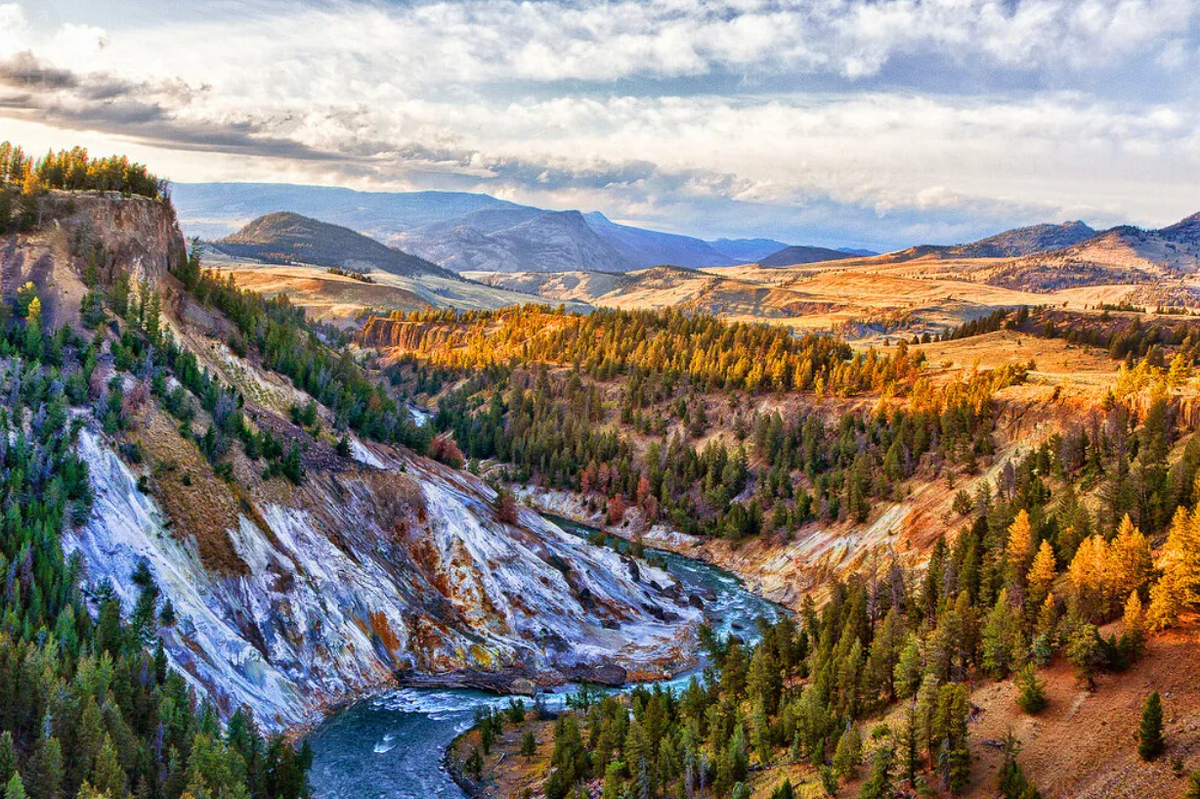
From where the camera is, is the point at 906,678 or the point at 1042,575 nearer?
the point at 906,678

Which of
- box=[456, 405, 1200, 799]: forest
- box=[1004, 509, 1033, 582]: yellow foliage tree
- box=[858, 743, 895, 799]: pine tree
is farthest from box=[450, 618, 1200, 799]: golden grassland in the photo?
box=[1004, 509, 1033, 582]: yellow foliage tree

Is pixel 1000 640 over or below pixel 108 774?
over

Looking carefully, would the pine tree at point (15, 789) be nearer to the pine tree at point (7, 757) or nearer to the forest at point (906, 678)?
→ the pine tree at point (7, 757)

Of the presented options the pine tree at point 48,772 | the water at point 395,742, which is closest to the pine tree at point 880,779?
the water at point 395,742

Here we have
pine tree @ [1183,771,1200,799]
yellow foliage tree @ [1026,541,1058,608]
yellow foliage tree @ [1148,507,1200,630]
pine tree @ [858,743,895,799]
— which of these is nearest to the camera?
pine tree @ [1183,771,1200,799]

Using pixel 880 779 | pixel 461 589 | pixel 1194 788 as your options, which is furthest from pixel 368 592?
pixel 1194 788

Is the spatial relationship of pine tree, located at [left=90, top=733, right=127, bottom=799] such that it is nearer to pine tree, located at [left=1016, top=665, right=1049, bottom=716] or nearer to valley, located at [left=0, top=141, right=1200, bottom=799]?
valley, located at [left=0, top=141, right=1200, bottom=799]

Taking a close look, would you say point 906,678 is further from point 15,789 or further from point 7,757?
point 7,757
